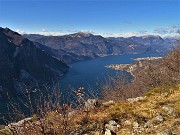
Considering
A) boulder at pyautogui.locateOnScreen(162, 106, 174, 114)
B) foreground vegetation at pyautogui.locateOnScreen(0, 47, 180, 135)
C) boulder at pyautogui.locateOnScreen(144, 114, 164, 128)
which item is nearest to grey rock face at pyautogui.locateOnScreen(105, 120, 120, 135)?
foreground vegetation at pyautogui.locateOnScreen(0, 47, 180, 135)

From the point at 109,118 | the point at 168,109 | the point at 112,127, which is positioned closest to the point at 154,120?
the point at 168,109

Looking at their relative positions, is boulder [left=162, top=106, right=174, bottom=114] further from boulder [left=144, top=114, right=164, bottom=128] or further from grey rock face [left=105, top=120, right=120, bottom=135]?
grey rock face [left=105, top=120, right=120, bottom=135]

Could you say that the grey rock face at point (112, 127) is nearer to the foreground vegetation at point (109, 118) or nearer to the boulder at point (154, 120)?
the foreground vegetation at point (109, 118)

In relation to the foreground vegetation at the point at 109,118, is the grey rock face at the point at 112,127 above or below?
below

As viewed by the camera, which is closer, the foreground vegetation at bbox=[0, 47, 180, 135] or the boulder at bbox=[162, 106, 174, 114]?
the foreground vegetation at bbox=[0, 47, 180, 135]

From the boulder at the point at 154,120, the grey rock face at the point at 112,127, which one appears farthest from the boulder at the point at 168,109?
the grey rock face at the point at 112,127

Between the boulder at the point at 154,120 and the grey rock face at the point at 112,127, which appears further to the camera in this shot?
the boulder at the point at 154,120

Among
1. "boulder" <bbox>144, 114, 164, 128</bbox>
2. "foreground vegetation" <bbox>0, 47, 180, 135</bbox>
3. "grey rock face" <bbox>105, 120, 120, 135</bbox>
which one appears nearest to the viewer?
"foreground vegetation" <bbox>0, 47, 180, 135</bbox>

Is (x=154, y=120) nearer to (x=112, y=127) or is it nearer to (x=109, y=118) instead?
(x=112, y=127)

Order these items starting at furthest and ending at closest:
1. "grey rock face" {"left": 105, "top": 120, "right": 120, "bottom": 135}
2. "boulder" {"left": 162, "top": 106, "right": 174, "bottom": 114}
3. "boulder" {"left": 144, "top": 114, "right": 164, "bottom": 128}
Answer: "boulder" {"left": 162, "top": 106, "right": 174, "bottom": 114}
"boulder" {"left": 144, "top": 114, "right": 164, "bottom": 128}
"grey rock face" {"left": 105, "top": 120, "right": 120, "bottom": 135}

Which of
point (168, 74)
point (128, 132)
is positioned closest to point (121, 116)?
point (128, 132)

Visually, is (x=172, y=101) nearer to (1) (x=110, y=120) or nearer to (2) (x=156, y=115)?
(2) (x=156, y=115)
